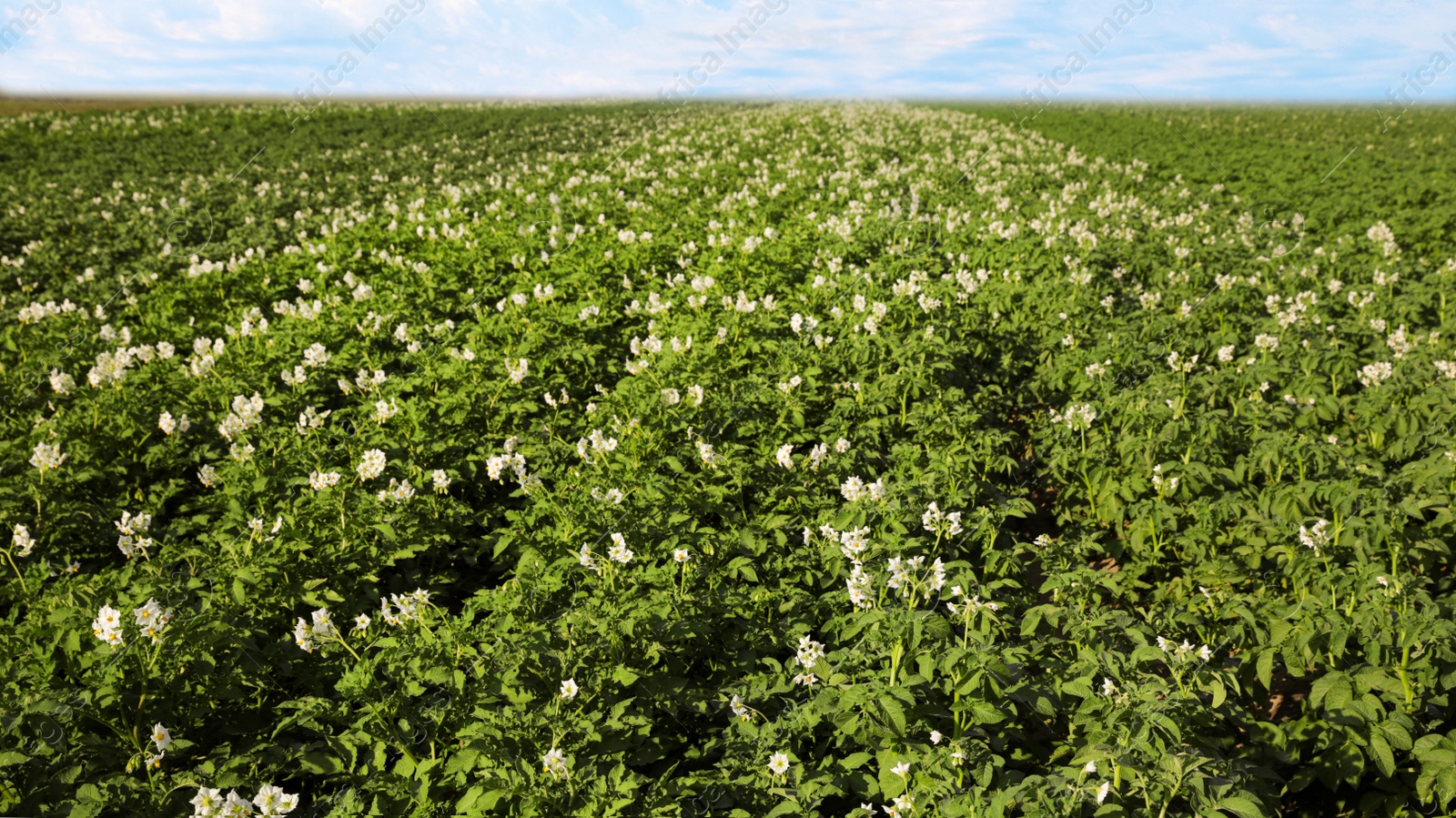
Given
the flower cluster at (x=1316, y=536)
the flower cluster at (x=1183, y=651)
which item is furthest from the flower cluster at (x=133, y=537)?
the flower cluster at (x=1316, y=536)

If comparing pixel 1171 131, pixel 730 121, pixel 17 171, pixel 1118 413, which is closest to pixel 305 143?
pixel 17 171

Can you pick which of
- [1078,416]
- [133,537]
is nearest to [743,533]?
[1078,416]

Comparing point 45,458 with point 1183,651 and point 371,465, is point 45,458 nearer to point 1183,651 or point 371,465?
point 371,465

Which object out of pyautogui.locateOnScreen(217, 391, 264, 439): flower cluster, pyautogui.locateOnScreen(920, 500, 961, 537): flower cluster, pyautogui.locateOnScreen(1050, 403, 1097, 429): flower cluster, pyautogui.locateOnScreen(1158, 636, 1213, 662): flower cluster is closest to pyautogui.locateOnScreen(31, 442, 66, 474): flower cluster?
pyautogui.locateOnScreen(217, 391, 264, 439): flower cluster

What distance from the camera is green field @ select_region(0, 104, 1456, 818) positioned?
348cm

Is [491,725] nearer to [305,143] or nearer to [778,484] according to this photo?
[778,484]

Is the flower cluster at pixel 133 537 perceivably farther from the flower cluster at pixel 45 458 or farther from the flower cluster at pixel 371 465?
the flower cluster at pixel 371 465

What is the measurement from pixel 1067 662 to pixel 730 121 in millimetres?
41882

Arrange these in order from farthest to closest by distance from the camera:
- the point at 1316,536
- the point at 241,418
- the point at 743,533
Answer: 1. the point at 241,418
2. the point at 743,533
3. the point at 1316,536

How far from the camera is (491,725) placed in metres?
3.40

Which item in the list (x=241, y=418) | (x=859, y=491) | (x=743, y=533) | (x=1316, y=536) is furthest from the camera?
(x=241, y=418)

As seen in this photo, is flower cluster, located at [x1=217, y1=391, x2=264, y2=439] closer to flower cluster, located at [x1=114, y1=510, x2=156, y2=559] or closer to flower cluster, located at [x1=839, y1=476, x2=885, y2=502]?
flower cluster, located at [x1=114, y1=510, x2=156, y2=559]

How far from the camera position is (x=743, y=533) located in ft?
15.9

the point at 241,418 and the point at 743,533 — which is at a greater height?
the point at 241,418
